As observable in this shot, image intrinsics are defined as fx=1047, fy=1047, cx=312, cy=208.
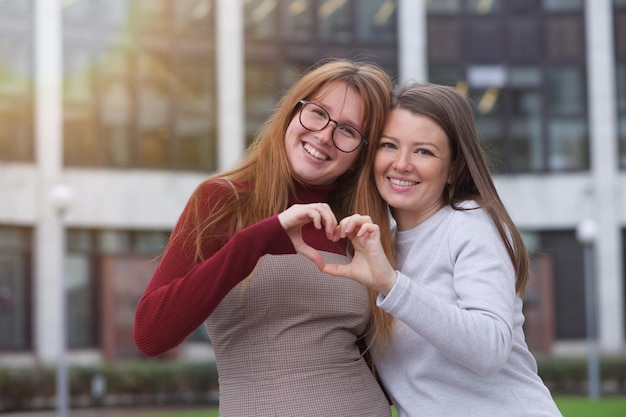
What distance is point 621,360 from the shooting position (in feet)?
82.8

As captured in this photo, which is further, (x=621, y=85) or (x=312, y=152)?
(x=621, y=85)

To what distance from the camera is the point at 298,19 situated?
29.4 m

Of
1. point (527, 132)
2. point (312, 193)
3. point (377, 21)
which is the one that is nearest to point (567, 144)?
point (527, 132)

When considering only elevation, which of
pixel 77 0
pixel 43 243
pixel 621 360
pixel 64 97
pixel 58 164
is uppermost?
pixel 77 0

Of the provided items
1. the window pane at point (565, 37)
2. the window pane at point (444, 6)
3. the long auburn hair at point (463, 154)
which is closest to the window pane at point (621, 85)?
the window pane at point (565, 37)

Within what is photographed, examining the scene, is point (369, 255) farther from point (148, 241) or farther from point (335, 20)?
point (335, 20)

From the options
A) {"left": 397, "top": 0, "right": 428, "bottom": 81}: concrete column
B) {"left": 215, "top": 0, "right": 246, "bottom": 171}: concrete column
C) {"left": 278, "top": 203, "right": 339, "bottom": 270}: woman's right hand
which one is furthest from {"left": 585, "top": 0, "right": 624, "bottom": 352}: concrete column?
{"left": 278, "top": 203, "right": 339, "bottom": 270}: woman's right hand

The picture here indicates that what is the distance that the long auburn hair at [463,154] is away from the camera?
3.27 m

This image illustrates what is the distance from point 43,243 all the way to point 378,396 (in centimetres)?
2380

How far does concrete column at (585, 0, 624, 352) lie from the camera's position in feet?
95.0

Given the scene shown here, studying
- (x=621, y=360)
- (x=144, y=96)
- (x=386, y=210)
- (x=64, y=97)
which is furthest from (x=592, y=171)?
(x=386, y=210)

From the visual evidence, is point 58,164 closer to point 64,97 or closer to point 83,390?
point 64,97

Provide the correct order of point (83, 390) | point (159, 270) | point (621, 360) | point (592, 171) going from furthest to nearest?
point (592, 171)
point (621, 360)
point (83, 390)
point (159, 270)

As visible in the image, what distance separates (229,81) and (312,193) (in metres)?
24.8
